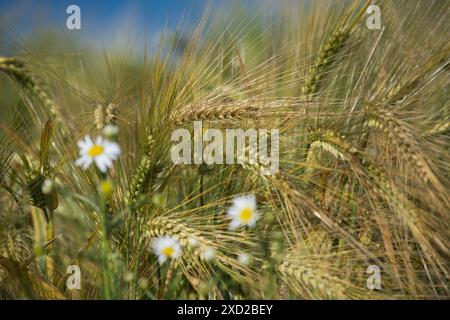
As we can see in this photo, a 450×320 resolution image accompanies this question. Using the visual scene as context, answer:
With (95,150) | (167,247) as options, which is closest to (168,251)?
(167,247)

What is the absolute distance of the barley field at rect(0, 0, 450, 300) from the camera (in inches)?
57.1

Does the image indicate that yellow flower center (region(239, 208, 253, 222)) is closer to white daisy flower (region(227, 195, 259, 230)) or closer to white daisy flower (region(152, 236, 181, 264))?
white daisy flower (region(227, 195, 259, 230))

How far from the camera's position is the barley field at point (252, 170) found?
4.76 feet

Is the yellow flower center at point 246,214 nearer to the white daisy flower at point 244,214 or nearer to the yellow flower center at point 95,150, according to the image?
the white daisy flower at point 244,214

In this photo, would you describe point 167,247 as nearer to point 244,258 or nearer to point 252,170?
point 244,258

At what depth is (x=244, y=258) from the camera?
4.63 feet

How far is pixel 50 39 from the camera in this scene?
3.22m

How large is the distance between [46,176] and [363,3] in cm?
104

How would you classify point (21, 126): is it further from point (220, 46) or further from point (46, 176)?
point (220, 46)

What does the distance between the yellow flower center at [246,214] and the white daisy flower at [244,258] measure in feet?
0.27

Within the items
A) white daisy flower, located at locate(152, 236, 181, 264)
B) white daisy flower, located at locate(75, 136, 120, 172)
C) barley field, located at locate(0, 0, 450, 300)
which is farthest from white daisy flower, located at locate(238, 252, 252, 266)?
white daisy flower, located at locate(75, 136, 120, 172)

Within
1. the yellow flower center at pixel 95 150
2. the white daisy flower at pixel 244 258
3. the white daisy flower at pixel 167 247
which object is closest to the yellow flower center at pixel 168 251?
the white daisy flower at pixel 167 247
